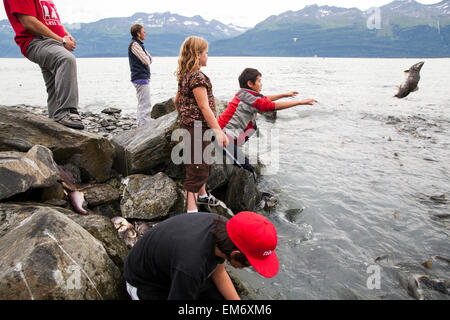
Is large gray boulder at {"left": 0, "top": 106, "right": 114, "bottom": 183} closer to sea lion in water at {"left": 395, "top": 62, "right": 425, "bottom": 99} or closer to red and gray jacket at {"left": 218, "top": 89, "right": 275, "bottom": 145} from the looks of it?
red and gray jacket at {"left": 218, "top": 89, "right": 275, "bottom": 145}

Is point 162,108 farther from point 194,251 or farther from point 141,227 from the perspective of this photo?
point 194,251

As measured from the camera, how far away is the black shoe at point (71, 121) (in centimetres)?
552

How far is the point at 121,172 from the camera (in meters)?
6.29

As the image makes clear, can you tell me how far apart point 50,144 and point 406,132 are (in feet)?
48.3

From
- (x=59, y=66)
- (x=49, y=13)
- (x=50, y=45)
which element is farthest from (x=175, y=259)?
(x=49, y=13)

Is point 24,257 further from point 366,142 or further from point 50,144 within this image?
point 366,142

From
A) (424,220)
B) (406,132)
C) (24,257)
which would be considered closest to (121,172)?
(24,257)

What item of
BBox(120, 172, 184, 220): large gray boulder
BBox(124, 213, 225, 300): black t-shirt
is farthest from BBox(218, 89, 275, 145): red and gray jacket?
BBox(124, 213, 225, 300): black t-shirt

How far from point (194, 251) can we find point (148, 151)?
3.84 m

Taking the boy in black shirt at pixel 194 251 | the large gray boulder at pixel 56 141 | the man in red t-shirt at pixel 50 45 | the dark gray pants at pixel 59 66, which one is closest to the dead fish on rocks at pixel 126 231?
the large gray boulder at pixel 56 141

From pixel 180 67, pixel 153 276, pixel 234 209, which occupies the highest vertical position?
pixel 180 67

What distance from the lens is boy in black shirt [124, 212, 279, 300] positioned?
2.48m

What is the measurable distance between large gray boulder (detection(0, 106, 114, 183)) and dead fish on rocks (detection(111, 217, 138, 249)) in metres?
1.27
